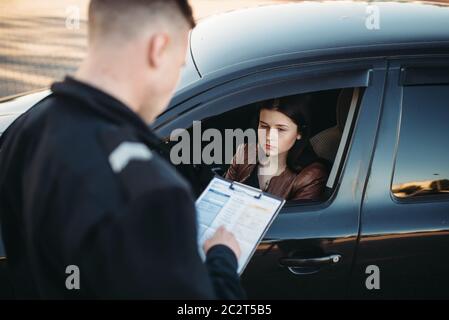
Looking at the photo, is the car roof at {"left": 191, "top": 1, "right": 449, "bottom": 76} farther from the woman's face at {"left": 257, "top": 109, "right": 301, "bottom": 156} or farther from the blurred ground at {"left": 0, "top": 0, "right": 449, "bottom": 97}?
the blurred ground at {"left": 0, "top": 0, "right": 449, "bottom": 97}

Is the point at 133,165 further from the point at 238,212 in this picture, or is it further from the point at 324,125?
the point at 324,125

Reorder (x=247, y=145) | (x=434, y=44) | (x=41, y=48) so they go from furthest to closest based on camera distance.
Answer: (x=41, y=48) → (x=247, y=145) → (x=434, y=44)

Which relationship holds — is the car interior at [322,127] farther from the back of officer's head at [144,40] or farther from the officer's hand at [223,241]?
the back of officer's head at [144,40]

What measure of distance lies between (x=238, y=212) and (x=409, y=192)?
765 millimetres

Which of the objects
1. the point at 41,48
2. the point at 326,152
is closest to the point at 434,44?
the point at 326,152

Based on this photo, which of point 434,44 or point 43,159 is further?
point 434,44

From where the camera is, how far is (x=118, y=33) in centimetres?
124

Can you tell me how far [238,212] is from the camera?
195 cm

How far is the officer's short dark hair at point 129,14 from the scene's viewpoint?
125 centimetres

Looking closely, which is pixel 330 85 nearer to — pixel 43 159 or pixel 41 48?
pixel 43 159

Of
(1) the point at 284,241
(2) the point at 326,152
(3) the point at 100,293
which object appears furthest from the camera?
(2) the point at 326,152

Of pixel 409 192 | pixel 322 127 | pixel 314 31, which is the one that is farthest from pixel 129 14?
pixel 322 127
